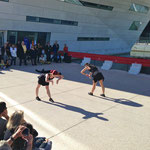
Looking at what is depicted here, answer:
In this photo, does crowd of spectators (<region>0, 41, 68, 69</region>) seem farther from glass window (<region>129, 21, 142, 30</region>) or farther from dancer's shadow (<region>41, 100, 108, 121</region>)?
glass window (<region>129, 21, 142, 30</region>)

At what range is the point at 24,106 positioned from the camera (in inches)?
285

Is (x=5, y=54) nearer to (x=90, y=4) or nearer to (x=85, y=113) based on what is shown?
(x=85, y=113)

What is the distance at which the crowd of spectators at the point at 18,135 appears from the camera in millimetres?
3017

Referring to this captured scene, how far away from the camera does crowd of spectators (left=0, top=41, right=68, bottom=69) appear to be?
14.6 metres

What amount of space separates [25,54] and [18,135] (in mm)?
13291

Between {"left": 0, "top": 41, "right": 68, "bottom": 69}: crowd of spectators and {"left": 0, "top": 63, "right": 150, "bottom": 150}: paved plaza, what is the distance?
3841 millimetres

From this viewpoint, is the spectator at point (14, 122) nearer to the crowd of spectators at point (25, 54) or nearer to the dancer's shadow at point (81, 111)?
the dancer's shadow at point (81, 111)

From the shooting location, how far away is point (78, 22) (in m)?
24.2

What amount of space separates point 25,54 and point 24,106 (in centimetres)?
913

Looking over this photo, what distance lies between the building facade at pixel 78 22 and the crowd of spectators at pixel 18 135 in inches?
608

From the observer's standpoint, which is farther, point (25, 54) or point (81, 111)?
point (25, 54)

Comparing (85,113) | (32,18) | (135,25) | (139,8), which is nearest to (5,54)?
(32,18)

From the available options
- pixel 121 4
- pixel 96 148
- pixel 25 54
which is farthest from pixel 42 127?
pixel 121 4

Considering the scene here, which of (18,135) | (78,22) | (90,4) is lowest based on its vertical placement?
(18,135)
